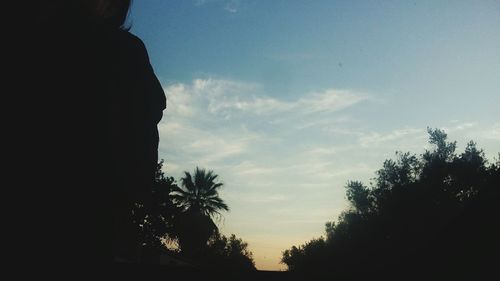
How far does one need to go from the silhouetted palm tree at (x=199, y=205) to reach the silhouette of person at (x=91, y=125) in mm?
42313

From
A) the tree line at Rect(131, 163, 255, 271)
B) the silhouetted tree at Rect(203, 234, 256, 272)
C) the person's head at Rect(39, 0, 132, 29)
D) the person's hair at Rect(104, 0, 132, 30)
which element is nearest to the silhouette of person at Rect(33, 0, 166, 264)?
the person's head at Rect(39, 0, 132, 29)

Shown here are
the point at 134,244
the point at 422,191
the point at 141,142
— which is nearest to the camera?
the point at 141,142

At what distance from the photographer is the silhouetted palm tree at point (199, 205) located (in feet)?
145

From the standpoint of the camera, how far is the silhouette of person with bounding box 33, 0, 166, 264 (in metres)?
0.98

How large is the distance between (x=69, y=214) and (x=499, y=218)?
1820mm

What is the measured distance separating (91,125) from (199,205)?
5131cm

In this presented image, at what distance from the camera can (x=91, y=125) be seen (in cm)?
105

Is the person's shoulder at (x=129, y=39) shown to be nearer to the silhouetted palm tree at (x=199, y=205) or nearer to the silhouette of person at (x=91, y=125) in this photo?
the silhouette of person at (x=91, y=125)

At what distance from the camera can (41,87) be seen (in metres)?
1.06

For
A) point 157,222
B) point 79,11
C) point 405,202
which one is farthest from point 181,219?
point 79,11

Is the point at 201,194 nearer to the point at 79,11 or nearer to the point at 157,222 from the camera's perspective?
the point at 157,222

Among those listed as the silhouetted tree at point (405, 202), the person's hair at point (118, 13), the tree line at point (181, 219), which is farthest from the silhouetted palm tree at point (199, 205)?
the person's hair at point (118, 13)

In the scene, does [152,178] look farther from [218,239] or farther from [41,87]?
[218,239]

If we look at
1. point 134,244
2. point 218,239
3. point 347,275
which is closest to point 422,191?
point 134,244
